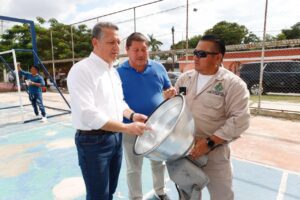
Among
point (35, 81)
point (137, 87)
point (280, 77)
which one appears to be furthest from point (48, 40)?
point (137, 87)

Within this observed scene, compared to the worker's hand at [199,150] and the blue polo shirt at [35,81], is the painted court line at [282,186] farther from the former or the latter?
the blue polo shirt at [35,81]

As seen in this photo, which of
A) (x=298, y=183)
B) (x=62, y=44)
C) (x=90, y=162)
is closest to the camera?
(x=90, y=162)

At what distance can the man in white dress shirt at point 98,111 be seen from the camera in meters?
1.64

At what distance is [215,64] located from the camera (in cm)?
187

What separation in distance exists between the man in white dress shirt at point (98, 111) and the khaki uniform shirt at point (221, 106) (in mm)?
510

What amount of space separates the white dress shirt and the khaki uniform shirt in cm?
63

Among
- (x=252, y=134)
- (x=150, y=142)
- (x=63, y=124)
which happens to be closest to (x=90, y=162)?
(x=150, y=142)

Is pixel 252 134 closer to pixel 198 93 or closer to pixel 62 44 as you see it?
pixel 198 93

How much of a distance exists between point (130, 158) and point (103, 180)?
0.75m

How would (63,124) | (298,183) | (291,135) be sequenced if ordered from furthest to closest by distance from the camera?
(63,124) < (291,135) < (298,183)

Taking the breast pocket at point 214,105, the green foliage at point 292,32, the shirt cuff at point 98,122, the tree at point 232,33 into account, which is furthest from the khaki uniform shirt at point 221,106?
the green foliage at point 292,32

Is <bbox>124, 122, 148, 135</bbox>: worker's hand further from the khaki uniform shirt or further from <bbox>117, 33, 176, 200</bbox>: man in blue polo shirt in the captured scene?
<bbox>117, 33, 176, 200</bbox>: man in blue polo shirt

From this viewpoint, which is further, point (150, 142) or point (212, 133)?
point (212, 133)

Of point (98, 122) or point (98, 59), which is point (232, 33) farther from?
point (98, 122)
